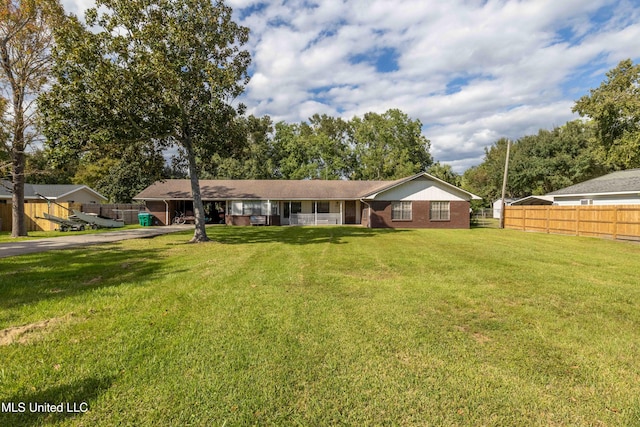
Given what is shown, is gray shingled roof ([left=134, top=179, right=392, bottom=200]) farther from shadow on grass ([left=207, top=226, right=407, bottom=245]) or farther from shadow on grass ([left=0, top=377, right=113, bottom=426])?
shadow on grass ([left=0, top=377, right=113, bottom=426])

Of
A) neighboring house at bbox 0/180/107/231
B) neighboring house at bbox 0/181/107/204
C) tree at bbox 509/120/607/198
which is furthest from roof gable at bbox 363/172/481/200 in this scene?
tree at bbox 509/120/607/198

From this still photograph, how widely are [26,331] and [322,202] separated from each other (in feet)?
79.8

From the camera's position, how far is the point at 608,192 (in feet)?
69.9

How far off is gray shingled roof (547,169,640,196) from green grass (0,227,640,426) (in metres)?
17.8

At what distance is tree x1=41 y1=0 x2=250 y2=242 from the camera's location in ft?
36.6

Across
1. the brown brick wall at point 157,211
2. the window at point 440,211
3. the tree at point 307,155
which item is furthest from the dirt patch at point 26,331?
the tree at point 307,155

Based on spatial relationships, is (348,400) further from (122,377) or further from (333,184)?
(333,184)

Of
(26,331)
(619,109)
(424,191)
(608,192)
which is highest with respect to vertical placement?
(619,109)

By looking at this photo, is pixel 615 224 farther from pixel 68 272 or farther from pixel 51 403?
pixel 68 272

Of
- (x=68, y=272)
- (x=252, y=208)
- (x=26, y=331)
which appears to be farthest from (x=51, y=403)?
(x=252, y=208)

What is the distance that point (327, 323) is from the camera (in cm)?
460

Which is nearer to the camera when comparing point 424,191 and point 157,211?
point 424,191

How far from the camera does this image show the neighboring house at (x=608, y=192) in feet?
66.5

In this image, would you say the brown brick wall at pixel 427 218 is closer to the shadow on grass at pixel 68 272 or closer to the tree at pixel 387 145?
the shadow on grass at pixel 68 272
